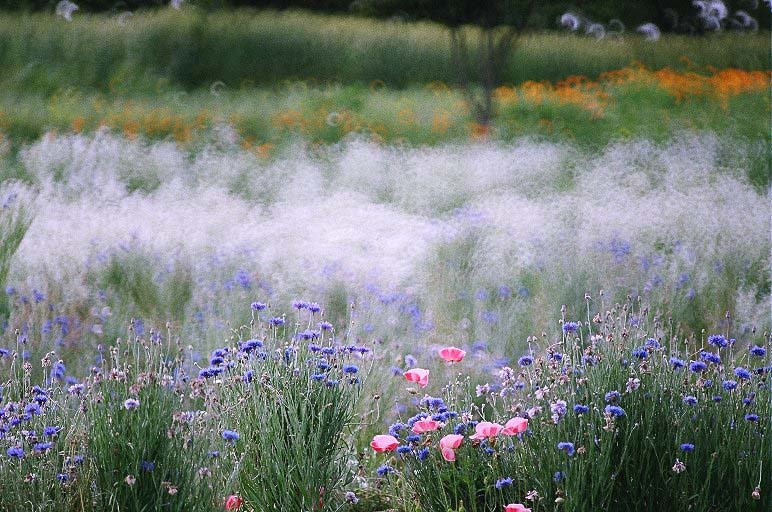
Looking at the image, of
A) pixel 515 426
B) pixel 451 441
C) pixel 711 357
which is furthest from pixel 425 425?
pixel 711 357

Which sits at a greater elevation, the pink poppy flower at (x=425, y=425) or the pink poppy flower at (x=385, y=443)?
the pink poppy flower at (x=425, y=425)

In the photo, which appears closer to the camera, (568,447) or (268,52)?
(568,447)

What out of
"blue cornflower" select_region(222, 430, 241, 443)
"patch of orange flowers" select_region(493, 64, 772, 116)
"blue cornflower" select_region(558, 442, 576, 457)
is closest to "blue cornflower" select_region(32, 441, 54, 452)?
"blue cornflower" select_region(222, 430, 241, 443)

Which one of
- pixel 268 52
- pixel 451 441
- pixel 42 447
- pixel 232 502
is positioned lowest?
pixel 232 502

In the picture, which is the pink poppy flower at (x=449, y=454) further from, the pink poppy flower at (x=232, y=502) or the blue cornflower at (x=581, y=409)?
the pink poppy flower at (x=232, y=502)

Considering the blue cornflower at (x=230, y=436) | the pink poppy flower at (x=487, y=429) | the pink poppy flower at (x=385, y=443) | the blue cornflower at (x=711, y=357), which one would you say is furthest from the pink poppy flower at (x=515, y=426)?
the blue cornflower at (x=230, y=436)

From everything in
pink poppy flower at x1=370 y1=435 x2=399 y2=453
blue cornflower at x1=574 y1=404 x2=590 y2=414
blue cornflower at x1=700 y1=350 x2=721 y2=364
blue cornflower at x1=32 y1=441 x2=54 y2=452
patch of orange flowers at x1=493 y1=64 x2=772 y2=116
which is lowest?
blue cornflower at x1=32 y1=441 x2=54 y2=452

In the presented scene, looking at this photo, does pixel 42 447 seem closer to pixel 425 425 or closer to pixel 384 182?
pixel 425 425

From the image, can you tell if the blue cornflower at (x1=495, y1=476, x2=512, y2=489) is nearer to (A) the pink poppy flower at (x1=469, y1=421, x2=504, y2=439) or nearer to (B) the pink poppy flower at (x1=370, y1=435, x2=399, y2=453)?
(A) the pink poppy flower at (x1=469, y1=421, x2=504, y2=439)

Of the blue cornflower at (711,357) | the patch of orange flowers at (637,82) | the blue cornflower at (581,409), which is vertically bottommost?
the blue cornflower at (581,409)

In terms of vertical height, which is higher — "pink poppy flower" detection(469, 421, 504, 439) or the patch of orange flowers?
the patch of orange flowers

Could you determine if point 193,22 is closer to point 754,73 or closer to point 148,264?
point 148,264

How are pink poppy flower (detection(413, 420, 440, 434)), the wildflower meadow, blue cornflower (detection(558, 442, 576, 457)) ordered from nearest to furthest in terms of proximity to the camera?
blue cornflower (detection(558, 442, 576, 457)) < pink poppy flower (detection(413, 420, 440, 434)) < the wildflower meadow

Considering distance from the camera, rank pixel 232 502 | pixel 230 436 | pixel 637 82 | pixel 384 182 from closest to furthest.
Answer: pixel 230 436 → pixel 232 502 → pixel 384 182 → pixel 637 82
